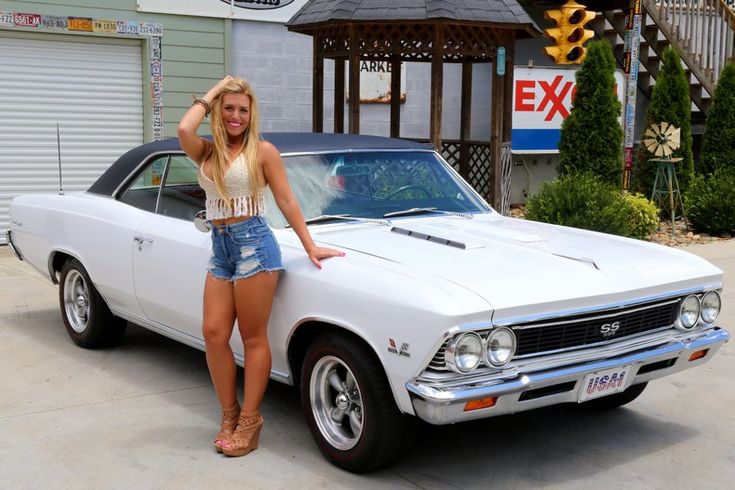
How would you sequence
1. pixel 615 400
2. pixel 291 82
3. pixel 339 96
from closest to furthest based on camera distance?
pixel 615 400 → pixel 339 96 → pixel 291 82

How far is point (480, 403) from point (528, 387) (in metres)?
0.21

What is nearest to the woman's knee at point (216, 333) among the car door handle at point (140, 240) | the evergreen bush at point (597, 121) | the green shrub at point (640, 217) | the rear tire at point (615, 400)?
the car door handle at point (140, 240)

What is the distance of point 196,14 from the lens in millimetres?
11984

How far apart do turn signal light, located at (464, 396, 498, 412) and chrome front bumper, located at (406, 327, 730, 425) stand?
0.01m

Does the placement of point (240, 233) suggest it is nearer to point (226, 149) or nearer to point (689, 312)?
point (226, 149)

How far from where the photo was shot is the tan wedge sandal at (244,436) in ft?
14.9

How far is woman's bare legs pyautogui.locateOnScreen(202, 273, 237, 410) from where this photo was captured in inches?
179

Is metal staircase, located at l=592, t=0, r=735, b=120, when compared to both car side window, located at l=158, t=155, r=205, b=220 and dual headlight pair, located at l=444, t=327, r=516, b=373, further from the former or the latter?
dual headlight pair, located at l=444, t=327, r=516, b=373

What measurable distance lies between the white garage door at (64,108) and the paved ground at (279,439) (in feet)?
18.0

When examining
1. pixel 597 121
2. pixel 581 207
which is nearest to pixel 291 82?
pixel 597 121

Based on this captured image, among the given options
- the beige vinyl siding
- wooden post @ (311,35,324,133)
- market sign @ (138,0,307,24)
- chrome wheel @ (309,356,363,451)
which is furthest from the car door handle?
market sign @ (138,0,307,24)

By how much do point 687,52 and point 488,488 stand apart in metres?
12.5

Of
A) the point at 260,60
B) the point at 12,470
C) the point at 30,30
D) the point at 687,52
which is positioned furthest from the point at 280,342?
the point at 687,52

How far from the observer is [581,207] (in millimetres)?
10281
